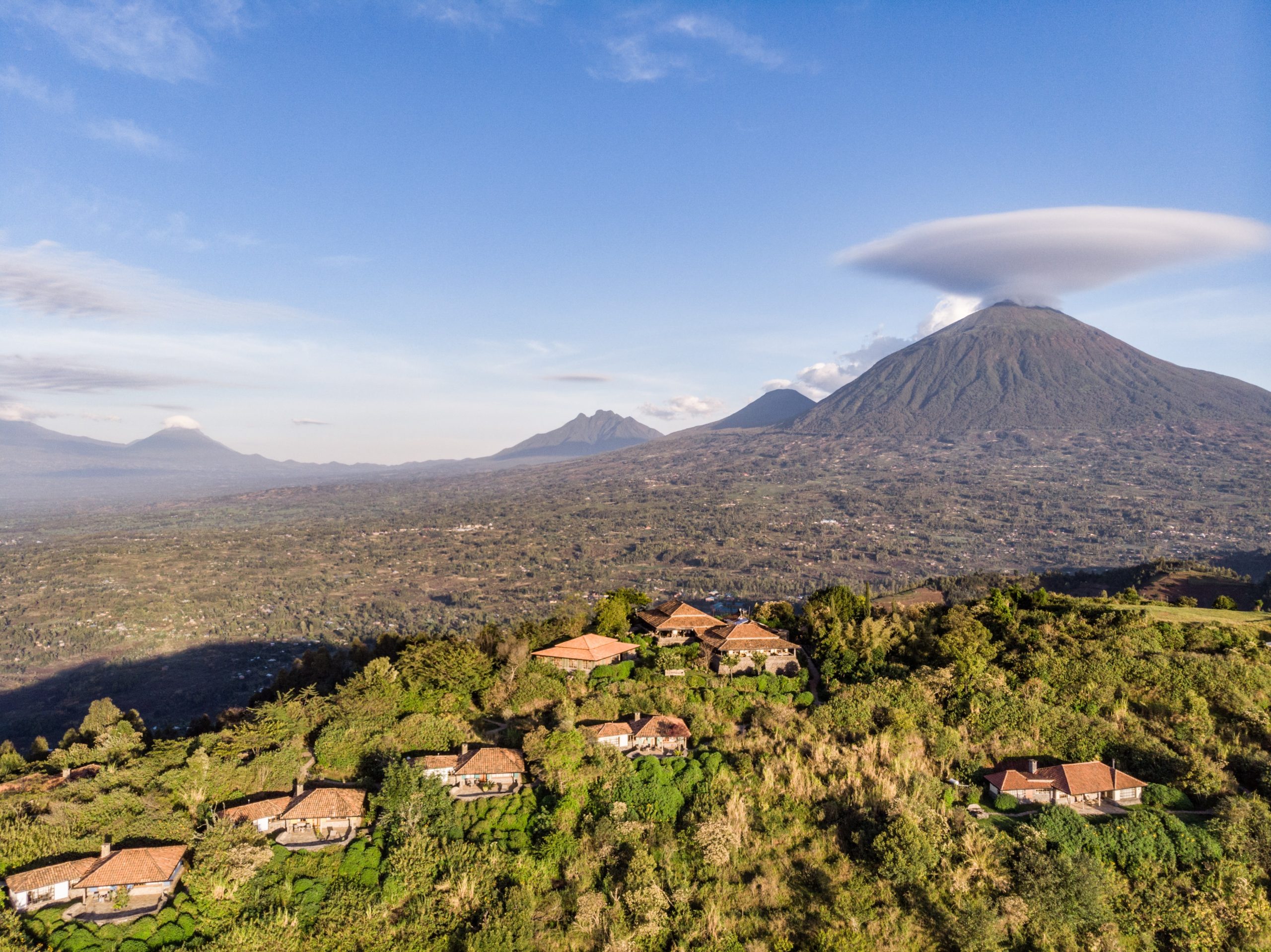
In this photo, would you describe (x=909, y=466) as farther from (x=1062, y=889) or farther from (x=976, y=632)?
(x=1062, y=889)

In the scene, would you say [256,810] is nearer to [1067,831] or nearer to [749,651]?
[749,651]

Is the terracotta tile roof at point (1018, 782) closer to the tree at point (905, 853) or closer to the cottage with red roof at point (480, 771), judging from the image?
the tree at point (905, 853)

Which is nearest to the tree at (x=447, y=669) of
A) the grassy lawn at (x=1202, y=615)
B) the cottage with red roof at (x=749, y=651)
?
the cottage with red roof at (x=749, y=651)

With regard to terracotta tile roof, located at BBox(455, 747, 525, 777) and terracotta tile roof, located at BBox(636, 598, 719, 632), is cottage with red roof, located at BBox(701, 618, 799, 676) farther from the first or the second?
terracotta tile roof, located at BBox(455, 747, 525, 777)

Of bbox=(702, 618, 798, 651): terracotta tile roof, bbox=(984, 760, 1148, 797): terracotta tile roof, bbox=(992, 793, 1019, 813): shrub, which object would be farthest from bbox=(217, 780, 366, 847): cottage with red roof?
bbox=(984, 760, 1148, 797): terracotta tile roof

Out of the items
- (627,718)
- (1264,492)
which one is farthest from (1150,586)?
(1264,492)

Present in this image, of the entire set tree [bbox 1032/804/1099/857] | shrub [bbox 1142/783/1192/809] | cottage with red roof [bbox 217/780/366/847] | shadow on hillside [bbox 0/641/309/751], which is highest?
cottage with red roof [bbox 217/780/366/847]

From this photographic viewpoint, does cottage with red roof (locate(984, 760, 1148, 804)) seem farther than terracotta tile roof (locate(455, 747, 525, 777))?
No
